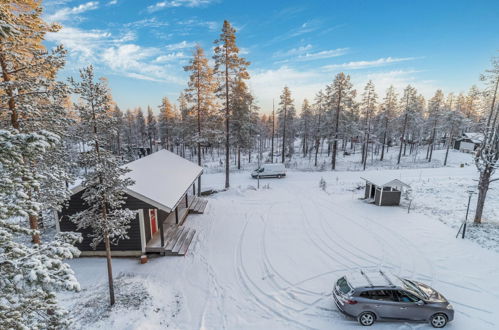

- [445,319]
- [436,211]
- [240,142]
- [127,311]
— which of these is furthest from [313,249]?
[240,142]

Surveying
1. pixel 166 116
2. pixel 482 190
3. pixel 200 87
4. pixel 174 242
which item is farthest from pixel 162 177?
pixel 166 116

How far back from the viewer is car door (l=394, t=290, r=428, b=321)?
7.96 m

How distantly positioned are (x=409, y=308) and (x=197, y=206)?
45.5 feet

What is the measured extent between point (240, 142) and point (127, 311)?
24.5 m

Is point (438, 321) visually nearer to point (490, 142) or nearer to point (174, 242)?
point (174, 242)

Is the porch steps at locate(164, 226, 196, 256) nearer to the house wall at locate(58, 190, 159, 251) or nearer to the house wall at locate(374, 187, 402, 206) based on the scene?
the house wall at locate(58, 190, 159, 251)

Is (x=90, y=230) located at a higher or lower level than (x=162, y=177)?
lower

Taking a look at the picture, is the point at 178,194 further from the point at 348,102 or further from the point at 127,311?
the point at 348,102

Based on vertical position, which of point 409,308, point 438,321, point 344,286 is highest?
point 344,286

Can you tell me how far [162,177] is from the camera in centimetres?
1445

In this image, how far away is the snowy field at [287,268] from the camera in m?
8.27

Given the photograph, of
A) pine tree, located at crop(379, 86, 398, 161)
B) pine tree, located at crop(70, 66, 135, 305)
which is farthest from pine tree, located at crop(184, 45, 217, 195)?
pine tree, located at crop(379, 86, 398, 161)

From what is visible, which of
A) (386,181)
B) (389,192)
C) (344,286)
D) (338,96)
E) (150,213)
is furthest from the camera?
(338,96)

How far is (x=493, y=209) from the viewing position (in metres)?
17.7
